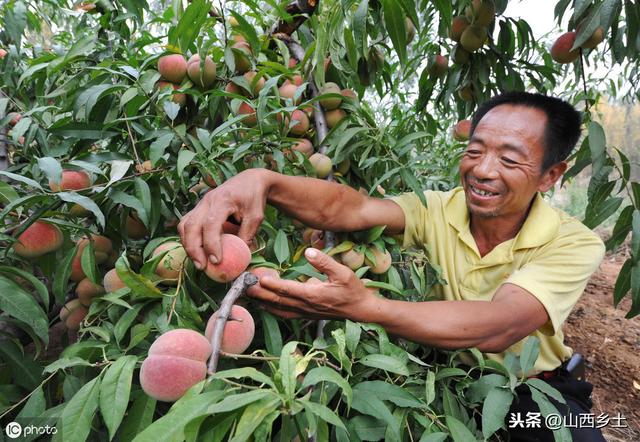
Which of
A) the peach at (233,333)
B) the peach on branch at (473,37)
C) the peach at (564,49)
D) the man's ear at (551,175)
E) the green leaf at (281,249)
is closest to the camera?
the peach at (233,333)

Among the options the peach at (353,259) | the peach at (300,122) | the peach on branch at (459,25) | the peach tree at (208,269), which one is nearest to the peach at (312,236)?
the peach tree at (208,269)

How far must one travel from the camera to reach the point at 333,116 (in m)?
1.42

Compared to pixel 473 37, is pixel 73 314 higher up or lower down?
lower down

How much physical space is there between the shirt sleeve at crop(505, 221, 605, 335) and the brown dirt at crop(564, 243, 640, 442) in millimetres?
1365

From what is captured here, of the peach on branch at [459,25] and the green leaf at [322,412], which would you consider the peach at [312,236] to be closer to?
the green leaf at [322,412]

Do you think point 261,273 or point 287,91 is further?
point 287,91

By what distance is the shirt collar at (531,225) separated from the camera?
1.28m

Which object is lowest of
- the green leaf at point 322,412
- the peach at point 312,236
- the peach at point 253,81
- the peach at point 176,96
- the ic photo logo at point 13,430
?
the ic photo logo at point 13,430

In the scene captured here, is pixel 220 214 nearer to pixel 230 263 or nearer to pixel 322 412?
pixel 230 263

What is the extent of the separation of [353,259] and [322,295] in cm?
30

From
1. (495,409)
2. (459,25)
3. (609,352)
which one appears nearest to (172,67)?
(495,409)

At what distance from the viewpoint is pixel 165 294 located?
0.82 meters

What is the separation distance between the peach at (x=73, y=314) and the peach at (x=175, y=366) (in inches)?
16.9

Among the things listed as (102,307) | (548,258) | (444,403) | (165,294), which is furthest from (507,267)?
(102,307)
